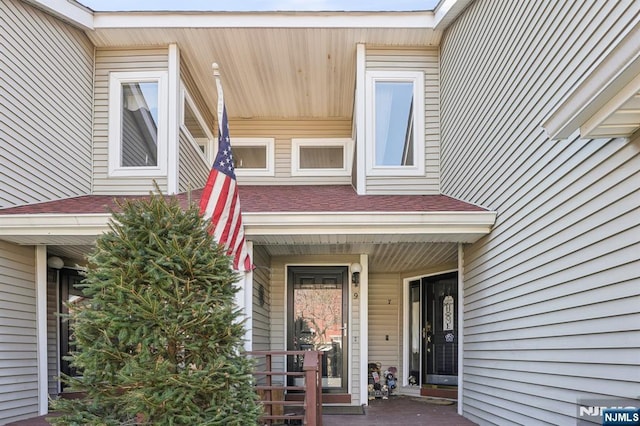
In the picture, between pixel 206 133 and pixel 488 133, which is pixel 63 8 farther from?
pixel 488 133

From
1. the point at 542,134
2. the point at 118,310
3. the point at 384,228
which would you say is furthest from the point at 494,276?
the point at 118,310

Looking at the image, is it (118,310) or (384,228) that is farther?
(384,228)

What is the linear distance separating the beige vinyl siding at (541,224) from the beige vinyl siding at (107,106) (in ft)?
12.4

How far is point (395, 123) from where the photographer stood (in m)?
6.85

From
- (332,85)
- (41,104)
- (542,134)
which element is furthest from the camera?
(332,85)

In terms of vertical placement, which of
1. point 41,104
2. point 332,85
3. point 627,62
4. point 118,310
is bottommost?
point 118,310

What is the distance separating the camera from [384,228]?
524cm

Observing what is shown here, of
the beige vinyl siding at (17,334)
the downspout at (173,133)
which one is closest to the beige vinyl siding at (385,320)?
the downspout at (173,133)

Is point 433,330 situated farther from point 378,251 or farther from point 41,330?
point 41,330

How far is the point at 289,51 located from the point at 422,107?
1875mm

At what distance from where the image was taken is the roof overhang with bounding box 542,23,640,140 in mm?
2164

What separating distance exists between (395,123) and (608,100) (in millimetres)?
4501

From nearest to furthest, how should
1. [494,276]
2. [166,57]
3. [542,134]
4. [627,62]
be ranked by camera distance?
[627,62] → [542,134] → [494,276] → [166,57]

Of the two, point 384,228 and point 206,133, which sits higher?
point 206,133
